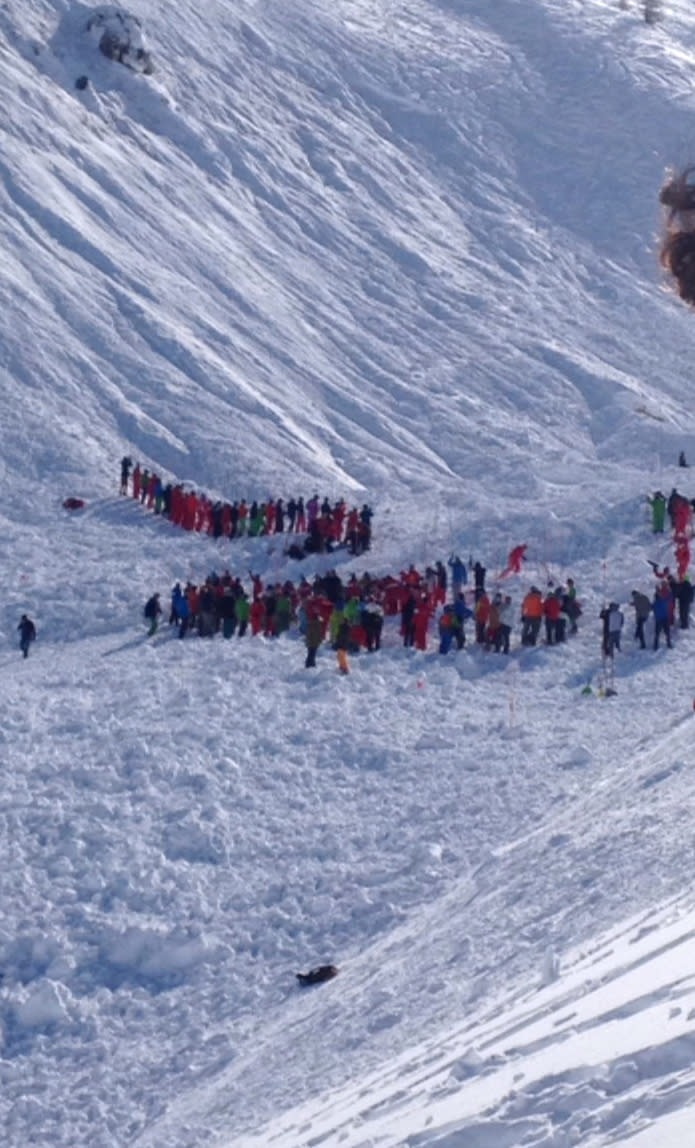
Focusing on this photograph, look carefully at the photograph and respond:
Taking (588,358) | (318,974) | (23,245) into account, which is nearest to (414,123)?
(588,358)

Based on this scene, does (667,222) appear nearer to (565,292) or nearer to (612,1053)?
(612,1053)

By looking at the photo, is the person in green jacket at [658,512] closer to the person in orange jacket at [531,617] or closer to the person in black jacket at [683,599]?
the person in black jacket at [683,599]

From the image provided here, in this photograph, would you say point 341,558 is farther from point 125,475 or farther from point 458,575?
point 125,475

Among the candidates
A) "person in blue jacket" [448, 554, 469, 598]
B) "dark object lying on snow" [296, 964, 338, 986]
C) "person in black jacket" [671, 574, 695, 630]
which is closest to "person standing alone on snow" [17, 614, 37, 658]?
"person in blue jacket" [448, 554, 469, 598]

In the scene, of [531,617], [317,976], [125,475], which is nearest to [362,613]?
[531,617]

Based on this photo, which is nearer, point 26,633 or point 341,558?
point 26,633
